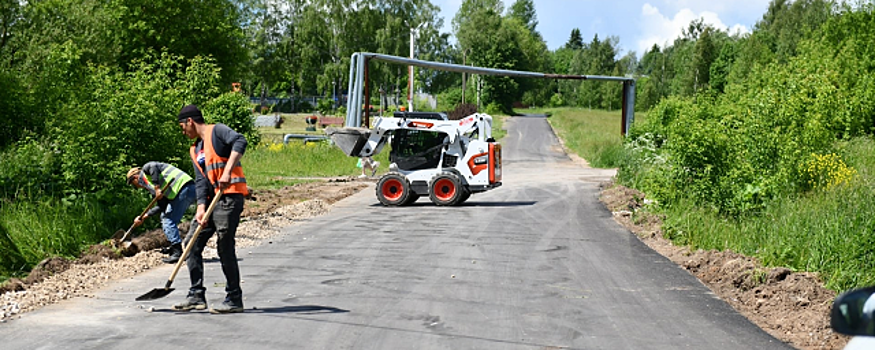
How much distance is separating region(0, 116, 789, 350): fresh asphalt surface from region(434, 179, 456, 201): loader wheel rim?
4.58 m

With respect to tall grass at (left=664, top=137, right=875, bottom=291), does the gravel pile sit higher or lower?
lower

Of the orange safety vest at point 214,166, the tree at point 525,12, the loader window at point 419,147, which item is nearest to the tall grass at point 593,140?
the loader window at point 419,147

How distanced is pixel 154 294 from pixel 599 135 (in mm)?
52111

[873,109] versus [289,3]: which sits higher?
[289,3]

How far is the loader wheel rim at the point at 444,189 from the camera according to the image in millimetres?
20516

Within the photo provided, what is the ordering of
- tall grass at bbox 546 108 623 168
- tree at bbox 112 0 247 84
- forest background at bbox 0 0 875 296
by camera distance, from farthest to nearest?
1. tree at bbox 112 0 247 84
2. tall grass at bbox 546 108 623 168
3. forest background at bbox 0 0 875 296

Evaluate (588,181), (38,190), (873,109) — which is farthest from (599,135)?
(38,190)

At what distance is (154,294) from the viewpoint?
321 inches

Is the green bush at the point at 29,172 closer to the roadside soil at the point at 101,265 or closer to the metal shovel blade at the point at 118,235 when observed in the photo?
the metal shovel blade at the point at 118,235

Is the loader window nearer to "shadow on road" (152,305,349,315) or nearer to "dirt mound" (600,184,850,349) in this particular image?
"dirt mound" (600,184,850,349)

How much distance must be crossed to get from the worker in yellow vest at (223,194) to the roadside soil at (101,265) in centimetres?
165

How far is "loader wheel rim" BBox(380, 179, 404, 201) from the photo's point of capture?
67.7ft

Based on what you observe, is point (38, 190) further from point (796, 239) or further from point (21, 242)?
point (796, 239)

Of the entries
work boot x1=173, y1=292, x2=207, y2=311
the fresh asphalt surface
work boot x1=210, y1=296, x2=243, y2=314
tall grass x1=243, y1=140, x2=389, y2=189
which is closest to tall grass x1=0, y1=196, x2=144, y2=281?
the fresh asphalt surface
